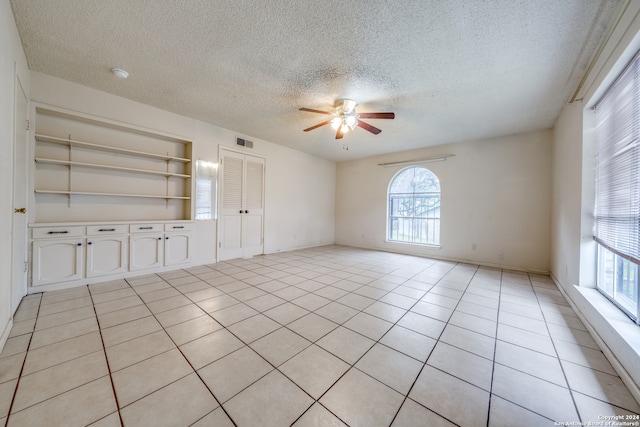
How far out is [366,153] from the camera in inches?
241

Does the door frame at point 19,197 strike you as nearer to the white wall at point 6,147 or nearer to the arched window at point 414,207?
the white wall at point 6,147

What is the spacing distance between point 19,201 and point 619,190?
5722mm

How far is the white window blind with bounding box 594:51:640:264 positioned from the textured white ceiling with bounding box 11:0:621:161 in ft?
1.67

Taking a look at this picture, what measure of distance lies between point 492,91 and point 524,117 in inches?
50.4

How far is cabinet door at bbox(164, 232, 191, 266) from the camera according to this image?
381 centimetres

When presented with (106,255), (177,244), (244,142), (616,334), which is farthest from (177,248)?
(616,334)

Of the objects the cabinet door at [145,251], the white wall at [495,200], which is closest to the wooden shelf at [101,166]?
the cabinet door at [145,251]

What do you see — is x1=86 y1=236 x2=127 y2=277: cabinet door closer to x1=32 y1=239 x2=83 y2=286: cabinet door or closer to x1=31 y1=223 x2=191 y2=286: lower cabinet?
x1=31 y1=223 x2=191 y2=286: lower cabinet

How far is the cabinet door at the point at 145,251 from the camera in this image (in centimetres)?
346

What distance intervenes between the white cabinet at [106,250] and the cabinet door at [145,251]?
9 cm

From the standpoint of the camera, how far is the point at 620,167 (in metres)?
1.99

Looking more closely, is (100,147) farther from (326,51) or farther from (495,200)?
(495,200)

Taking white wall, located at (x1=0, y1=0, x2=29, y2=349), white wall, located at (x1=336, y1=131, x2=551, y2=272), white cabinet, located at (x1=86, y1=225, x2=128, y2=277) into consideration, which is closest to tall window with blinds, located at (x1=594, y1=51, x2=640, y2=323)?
white wall, located at (x1=336, y1=131, x2=551, y2=272)

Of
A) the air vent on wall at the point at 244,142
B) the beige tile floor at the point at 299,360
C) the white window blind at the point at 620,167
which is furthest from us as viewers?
the air vent on wall at the point at 244,142
